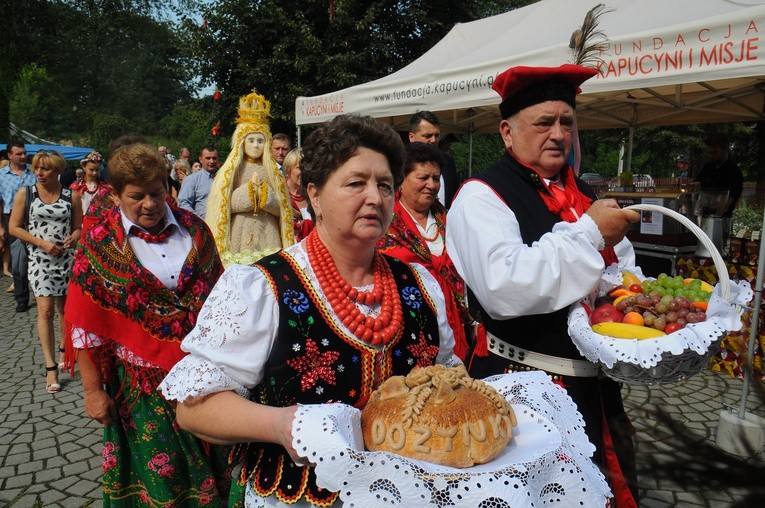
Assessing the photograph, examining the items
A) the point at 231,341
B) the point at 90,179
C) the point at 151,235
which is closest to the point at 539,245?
the point at 231,341

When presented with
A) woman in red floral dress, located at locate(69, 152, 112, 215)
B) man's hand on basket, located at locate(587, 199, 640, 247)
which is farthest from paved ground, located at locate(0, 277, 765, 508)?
woman in red floral dress, located at locate(69, 152, 112, 215)

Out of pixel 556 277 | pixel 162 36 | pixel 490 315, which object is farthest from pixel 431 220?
pixel 162 36

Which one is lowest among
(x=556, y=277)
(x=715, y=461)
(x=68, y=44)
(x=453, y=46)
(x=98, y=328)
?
(x=98, y=328)

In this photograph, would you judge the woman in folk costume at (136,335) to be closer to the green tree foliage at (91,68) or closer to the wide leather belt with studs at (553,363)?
the wide leather belt with studs at (553,363)

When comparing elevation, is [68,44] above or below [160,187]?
above

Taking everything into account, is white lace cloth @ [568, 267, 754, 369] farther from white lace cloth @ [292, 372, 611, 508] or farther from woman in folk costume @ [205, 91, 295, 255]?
woman in folk costume @ [205, 91, 295, 255]

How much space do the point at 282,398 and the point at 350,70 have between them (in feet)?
54.4

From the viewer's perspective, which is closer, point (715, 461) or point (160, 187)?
point (715, 461)

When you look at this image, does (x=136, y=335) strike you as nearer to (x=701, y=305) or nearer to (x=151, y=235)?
(x=151, y=235)

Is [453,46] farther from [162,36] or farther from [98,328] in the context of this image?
[162,36]

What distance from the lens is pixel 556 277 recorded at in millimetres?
1842

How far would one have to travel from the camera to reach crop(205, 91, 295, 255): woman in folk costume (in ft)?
13.1

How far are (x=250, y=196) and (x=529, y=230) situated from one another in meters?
2.45

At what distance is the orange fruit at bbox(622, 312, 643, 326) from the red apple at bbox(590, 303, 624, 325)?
2 centimetres
